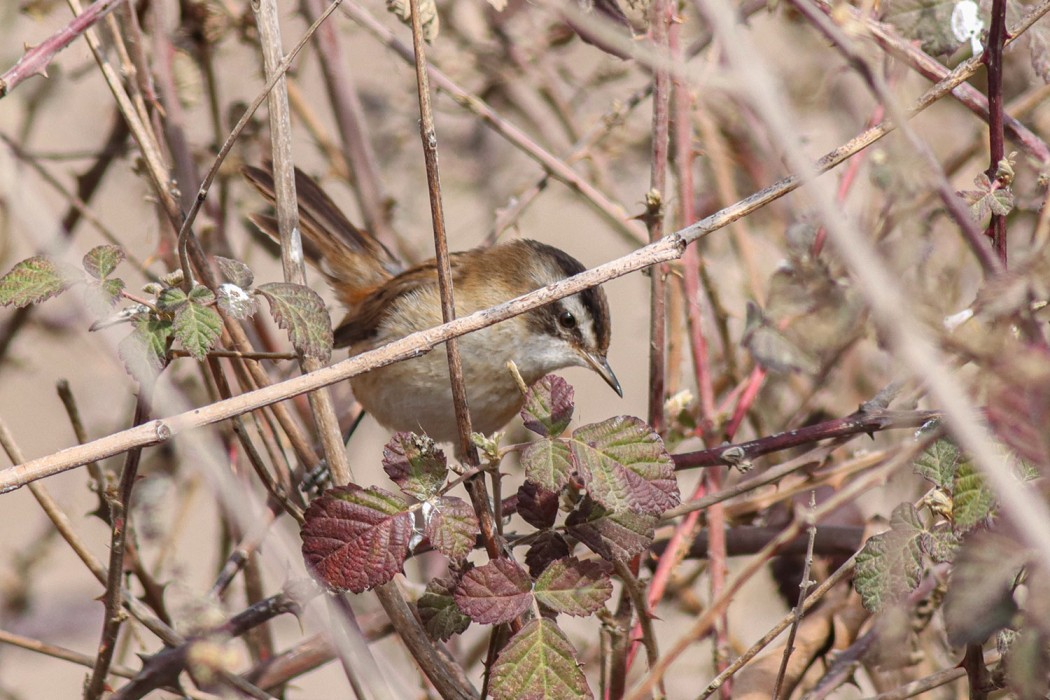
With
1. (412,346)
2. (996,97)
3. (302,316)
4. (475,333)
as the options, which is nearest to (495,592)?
(412,346)

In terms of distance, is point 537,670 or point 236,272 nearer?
point 537,670

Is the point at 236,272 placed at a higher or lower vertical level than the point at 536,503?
higher

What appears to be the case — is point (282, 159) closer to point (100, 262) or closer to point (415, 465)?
point (100, 262)

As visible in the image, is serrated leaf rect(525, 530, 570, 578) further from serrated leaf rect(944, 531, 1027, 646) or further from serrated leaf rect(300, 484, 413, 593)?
serrated leaf rect(944, 531, 1027, 646)

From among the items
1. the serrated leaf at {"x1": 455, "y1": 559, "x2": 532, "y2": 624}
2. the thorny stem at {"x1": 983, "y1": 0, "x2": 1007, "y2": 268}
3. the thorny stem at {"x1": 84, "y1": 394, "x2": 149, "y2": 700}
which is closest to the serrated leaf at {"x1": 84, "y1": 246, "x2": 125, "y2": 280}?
the thorny stem at {"x1": 84, "y1": 394, "x2": 149, "y2": 700}

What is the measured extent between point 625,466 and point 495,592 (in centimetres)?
31

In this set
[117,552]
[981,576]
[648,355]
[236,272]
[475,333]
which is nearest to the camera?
[981,576]

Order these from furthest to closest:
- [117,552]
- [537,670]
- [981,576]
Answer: [117,552], [537,670], [981,576]

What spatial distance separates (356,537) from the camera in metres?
1.89

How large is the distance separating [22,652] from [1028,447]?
13.6 feet

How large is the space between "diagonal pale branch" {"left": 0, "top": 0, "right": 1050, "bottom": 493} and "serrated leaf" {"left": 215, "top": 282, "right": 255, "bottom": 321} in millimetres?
158

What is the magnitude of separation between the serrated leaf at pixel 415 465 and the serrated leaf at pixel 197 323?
362mm

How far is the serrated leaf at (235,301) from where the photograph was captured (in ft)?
6.43

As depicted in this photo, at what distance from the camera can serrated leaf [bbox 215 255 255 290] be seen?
2.03 metres
